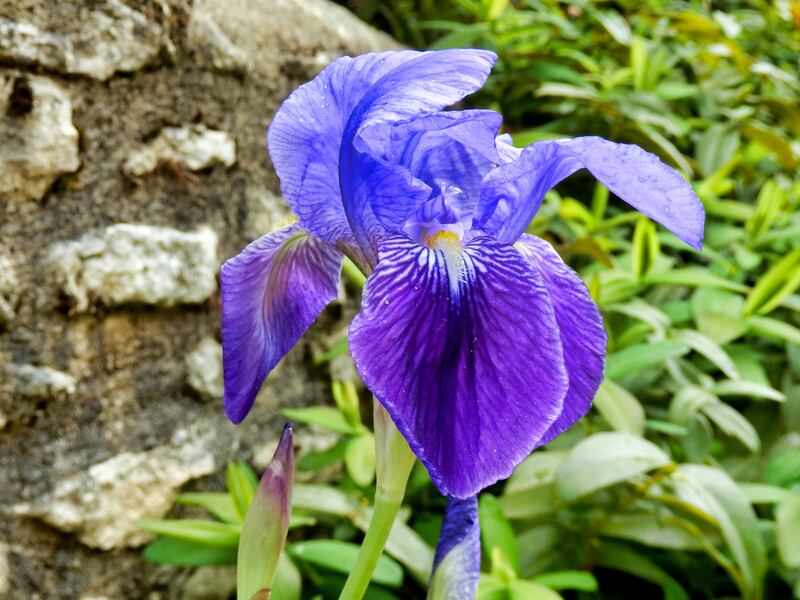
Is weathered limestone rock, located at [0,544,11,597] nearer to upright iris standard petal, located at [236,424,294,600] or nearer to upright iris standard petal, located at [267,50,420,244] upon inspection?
upright iris standard petal, located at [236,424,294,600]

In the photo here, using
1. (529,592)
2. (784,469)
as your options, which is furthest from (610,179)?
(784,469)

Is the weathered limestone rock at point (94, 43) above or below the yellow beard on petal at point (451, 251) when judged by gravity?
below

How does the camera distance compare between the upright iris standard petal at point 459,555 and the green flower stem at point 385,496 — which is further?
the upright iris standard petal at point 459,555

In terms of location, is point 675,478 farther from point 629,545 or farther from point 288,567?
point 288,567

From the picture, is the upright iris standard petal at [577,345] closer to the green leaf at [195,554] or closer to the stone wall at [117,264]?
the green leaf at [195,554]

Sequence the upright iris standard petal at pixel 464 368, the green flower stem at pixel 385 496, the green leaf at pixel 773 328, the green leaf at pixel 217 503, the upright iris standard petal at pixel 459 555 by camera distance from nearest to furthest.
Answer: the upright iris standard petal at pixel 464 368 < the green flower stem at pixel 385 496 < the upright iris standard petal at pixel 459 555 < the green leaf at pixel 217 503 < the green leaf at pixel 773 328

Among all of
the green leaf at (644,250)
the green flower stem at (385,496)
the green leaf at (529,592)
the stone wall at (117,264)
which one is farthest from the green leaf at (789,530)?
the stone wall at (117,264)
